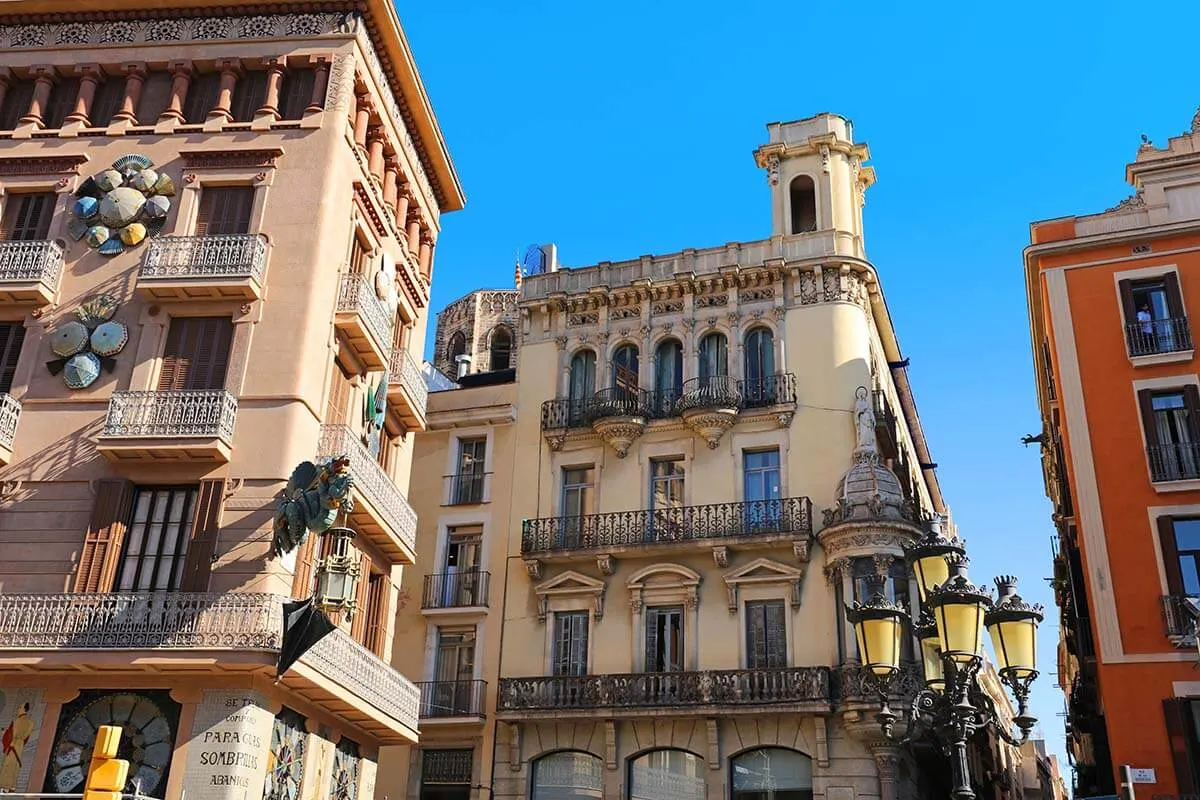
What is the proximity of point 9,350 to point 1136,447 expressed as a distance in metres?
23.2

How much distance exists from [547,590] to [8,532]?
46.9ft

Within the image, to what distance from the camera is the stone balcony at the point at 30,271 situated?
19.9 m

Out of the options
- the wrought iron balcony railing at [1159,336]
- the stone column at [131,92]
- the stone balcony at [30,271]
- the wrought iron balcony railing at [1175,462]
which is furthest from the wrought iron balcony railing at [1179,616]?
the stone column at [131,92]

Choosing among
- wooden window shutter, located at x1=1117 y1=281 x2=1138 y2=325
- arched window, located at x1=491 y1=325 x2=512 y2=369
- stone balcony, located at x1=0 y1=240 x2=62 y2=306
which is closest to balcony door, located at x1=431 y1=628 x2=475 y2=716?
stone balcony, located at x1=0 y1=240 x2=62 y2=306

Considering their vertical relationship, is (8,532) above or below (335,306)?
below

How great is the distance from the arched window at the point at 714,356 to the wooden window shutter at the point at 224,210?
14.0m

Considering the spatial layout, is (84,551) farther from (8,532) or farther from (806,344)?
(806,344)

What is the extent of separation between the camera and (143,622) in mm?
17188

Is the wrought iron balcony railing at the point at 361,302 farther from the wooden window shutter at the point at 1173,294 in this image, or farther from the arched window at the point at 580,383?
the wooden window shutter at the point at 1173,294

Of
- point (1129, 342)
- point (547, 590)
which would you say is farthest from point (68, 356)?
point (1129, 342)

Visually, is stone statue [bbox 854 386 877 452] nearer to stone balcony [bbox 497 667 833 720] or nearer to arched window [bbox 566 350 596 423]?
stone balcony [bbox 497 667 833 720]

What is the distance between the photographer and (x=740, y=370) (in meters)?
30.7

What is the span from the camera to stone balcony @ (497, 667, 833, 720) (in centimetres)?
2634

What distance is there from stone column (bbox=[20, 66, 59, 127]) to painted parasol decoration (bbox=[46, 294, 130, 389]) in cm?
467
